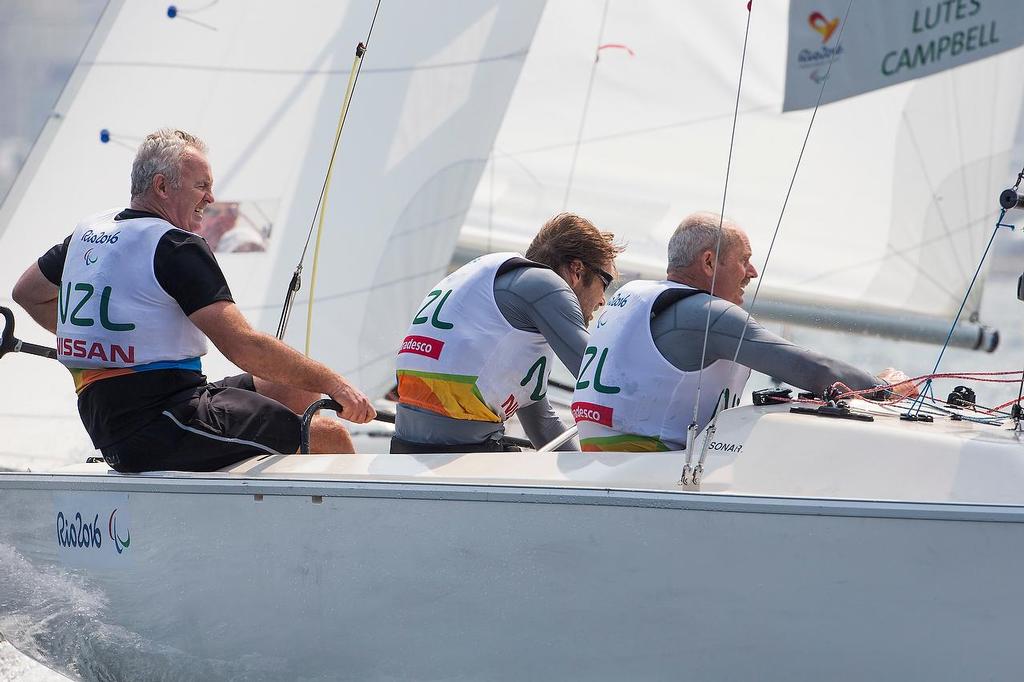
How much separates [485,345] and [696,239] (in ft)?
1.49

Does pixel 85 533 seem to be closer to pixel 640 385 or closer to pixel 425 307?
pixel 425 307

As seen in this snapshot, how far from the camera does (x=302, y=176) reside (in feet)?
13.8

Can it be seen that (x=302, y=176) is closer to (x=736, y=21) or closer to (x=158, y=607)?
(x=736, y=21)

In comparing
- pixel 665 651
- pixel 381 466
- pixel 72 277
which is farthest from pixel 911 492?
pixel 72 277

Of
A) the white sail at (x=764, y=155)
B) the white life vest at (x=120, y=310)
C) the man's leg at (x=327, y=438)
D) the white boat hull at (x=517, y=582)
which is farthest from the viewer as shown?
the white sail at (x=764, y=155)

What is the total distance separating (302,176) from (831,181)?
1947 millimetres

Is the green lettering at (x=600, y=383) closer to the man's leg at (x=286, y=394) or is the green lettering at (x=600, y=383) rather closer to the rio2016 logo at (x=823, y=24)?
the man's leg at (x=286, y=394)

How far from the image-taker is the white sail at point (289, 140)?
407 cm

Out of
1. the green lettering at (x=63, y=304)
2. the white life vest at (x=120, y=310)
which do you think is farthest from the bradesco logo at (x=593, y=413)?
the green lettering at (x=63, y=304)

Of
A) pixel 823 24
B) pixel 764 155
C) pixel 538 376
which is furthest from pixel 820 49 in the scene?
pixel 538 376

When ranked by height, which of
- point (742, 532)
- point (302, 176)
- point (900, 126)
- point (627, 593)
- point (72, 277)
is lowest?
point (627, 593)

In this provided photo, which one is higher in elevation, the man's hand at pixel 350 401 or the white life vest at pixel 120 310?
the white life vest at pixel 120 310

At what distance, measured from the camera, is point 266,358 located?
225cm

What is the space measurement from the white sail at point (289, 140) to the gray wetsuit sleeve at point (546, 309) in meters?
1.78
